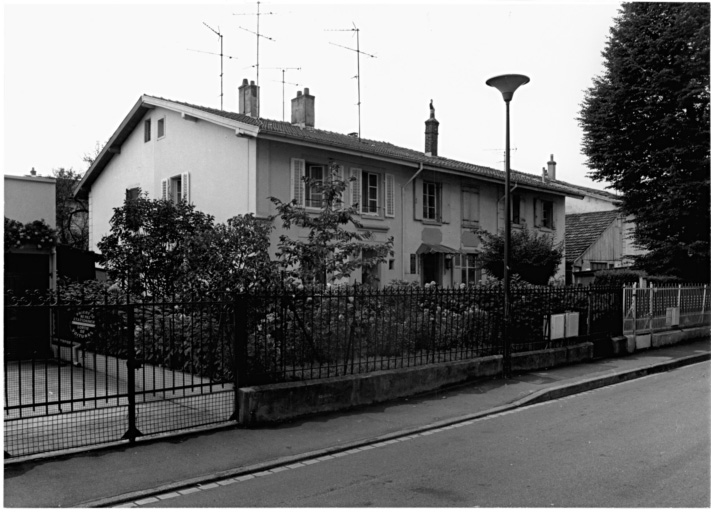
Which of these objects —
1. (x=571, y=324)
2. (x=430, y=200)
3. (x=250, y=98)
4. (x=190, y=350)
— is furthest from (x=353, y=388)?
(x=250, y=98)

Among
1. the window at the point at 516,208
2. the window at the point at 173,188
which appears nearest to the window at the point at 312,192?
the window at the point at 173,188

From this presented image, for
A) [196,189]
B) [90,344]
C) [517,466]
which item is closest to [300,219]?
[90,344]

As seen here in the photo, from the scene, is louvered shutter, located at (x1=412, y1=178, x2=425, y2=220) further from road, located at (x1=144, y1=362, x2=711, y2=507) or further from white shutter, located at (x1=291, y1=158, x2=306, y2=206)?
road, located at (x1=144, y1=362, x2=711, y2=507)

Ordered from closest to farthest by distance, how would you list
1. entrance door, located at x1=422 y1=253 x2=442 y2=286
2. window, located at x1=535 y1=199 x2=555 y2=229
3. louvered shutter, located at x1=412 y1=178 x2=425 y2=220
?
louvered shutter, located at x1=412 y1=178 x2=425 y2=220
entrance door, located at x1=422 y1=253 x2=442 y2=286
window, located at x1=535 y1=199 x2=555 y2=229

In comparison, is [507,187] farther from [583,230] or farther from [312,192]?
[583,230]

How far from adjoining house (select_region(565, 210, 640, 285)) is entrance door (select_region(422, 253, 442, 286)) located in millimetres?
10567

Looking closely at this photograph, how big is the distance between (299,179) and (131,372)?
44.7 ft

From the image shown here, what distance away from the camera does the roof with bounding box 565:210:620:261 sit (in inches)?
1374

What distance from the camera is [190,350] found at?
8.39 m

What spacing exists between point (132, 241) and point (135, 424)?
963 centimetres

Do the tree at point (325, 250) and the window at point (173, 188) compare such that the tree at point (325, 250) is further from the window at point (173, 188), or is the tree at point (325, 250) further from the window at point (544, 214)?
the window at point (544, 214)

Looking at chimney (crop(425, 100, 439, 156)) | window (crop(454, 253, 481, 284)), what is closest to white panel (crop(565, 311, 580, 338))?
window (crop(454, 253, 481, 284))

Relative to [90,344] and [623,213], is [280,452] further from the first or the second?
[623,213]

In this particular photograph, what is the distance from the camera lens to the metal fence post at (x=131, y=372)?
7.14 m
